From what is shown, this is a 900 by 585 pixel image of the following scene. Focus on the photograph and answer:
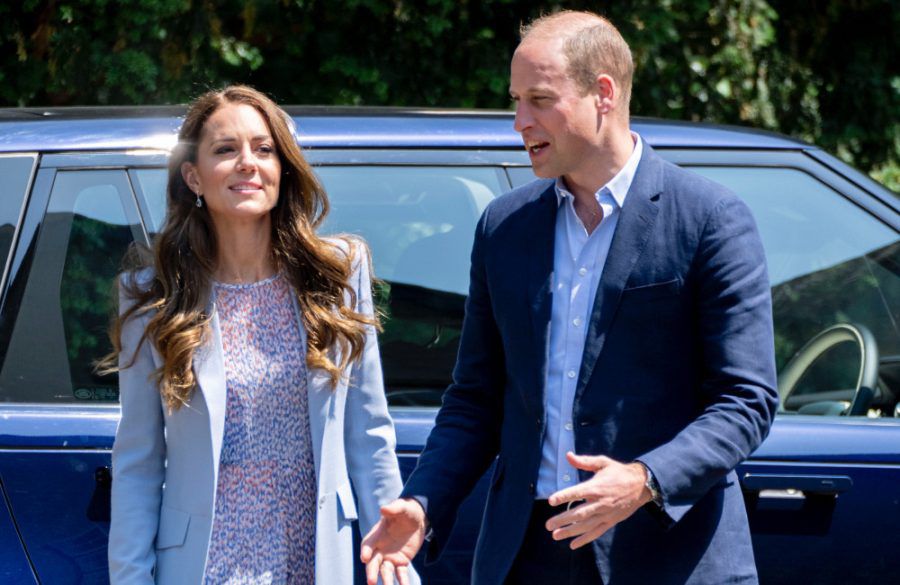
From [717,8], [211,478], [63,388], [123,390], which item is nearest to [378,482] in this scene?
[211,478]

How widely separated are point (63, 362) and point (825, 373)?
199 centimetres

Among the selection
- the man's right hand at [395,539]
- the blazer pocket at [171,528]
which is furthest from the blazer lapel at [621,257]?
the blazer pocket at [171,528]

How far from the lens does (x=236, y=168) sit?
9.57ft

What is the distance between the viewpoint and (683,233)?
238 cm

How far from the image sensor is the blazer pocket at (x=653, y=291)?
2.36 metres

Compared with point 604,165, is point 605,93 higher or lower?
higher

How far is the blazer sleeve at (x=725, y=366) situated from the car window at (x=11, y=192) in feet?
5.39

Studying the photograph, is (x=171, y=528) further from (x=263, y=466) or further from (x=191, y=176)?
(x=191, y=176)

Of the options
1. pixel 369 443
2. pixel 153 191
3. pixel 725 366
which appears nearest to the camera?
pixel 725 366

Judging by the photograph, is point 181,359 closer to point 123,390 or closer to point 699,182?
point 123,390

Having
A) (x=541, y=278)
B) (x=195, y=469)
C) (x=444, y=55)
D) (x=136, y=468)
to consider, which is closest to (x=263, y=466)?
(x=195, y=469)

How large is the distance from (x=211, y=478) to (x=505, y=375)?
0.63 m

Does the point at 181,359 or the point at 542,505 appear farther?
the point at 181,359

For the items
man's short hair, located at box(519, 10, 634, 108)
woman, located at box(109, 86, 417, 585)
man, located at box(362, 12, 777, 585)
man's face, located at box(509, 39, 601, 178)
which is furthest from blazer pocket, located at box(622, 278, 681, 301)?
woman, located at box(109, 86, 417, 585)
